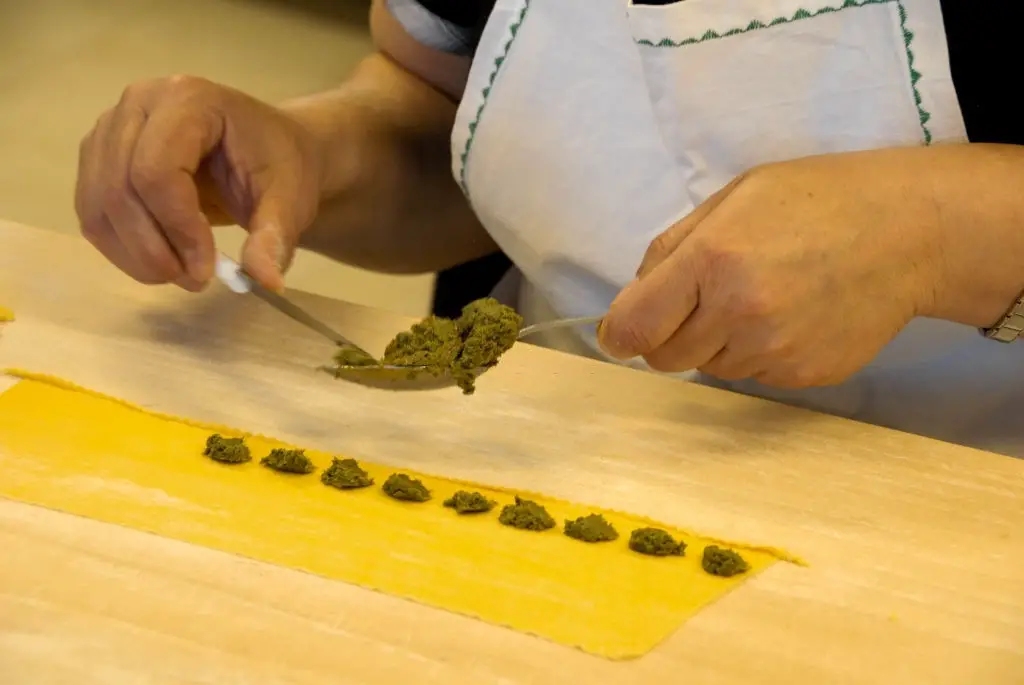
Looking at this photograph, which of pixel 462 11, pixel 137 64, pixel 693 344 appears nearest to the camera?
pixel 693 344

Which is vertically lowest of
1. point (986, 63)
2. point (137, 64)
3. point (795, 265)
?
point (137, 64)

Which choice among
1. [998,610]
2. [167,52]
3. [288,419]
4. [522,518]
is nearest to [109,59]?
[167,52]

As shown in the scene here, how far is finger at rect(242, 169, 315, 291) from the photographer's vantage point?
2.09 ft

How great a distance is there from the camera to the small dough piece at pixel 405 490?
54 centimetres

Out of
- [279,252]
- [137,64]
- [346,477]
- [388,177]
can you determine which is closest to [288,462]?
[346,477]

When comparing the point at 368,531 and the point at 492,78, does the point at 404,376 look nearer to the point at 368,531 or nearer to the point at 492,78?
the point at 368,531

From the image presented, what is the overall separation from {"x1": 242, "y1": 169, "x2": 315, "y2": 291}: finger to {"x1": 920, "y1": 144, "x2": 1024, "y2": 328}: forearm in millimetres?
396

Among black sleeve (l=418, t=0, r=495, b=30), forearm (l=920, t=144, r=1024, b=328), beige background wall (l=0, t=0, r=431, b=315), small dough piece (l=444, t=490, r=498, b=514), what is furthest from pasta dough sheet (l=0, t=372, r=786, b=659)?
beige background wall (l=0, t=0, r=431, b=315)

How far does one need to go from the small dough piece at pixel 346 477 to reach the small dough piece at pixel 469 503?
0.15 ft

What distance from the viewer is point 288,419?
613mm

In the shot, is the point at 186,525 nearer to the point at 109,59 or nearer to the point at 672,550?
the point at 672,550

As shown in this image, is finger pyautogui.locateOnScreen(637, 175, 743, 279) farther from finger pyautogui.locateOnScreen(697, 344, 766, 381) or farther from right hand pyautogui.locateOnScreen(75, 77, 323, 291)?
right hand pyautogui.locateOnScreen(75, 77, 323, 291)

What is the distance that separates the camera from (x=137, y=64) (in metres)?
2.31

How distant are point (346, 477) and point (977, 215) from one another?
15.3 inches
